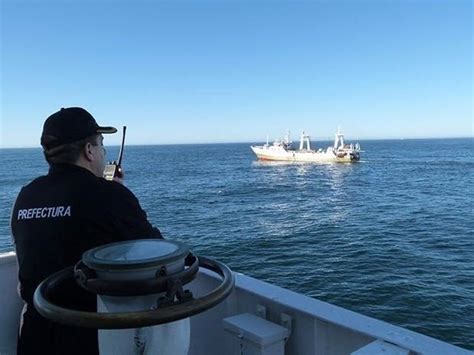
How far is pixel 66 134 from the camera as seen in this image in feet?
6.09

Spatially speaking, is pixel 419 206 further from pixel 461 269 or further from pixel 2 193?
pixel 2 193

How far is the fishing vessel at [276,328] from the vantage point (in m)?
2.19

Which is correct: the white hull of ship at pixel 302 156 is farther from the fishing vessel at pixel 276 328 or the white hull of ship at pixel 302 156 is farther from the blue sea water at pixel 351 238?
the fishing vessel at pixel 276 328

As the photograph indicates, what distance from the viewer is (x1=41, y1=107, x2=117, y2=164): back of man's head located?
1.86 meters

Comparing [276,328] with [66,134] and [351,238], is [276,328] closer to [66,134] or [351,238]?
[66,134]

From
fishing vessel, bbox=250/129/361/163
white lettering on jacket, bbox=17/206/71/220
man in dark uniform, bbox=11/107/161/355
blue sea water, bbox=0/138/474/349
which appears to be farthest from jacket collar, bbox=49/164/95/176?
fishing vessel, bbox=250/129/361/163

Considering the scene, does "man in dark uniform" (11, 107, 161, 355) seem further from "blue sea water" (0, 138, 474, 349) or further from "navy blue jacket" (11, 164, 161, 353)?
"blue sea water" (0, 138, 474, 349)

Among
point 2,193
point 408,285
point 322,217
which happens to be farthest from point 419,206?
point 2,193

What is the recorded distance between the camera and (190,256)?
161 centimetres

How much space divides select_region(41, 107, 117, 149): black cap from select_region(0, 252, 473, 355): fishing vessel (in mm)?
1283

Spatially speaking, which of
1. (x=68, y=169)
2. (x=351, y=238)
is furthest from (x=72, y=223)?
(x=351, y=238)

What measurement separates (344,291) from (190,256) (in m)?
12.1

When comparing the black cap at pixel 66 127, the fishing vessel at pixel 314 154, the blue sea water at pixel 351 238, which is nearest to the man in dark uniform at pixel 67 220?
the black cap at pixel 66 127

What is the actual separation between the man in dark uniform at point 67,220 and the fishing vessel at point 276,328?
0.92 m
